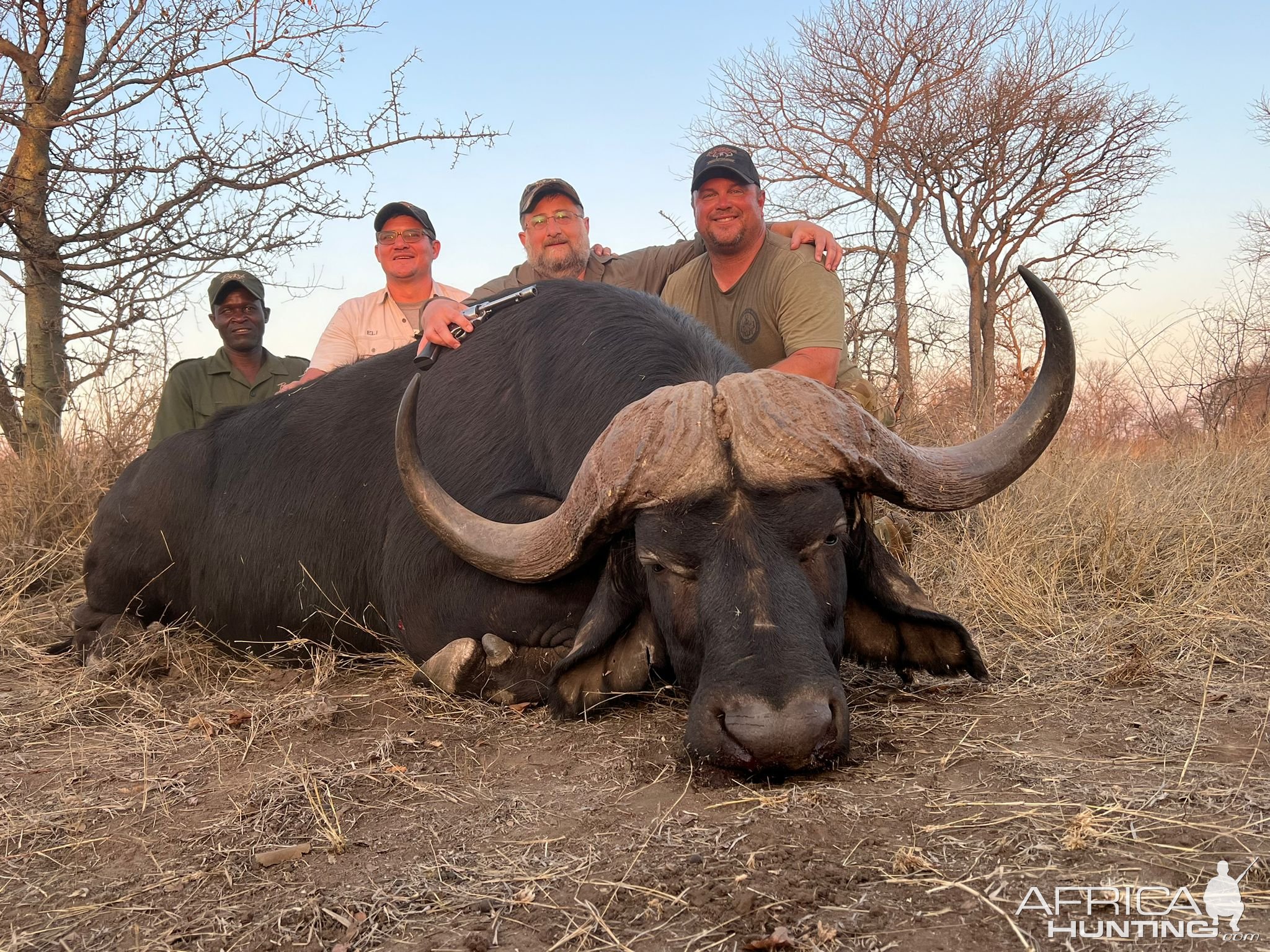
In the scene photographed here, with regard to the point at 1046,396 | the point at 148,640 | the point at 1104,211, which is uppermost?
the point at 1104,211

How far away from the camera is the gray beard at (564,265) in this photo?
21.0 feet

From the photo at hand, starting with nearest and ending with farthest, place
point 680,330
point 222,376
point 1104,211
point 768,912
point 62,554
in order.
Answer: point 768,912 → point 680,330 → point 62,554 → point 222,376 → point 1104,211

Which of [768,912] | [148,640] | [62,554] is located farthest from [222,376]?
[768,912]

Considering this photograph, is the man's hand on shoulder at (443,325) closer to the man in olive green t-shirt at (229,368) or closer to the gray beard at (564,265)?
the gray beard at (564,265)

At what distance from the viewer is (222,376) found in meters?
6.91

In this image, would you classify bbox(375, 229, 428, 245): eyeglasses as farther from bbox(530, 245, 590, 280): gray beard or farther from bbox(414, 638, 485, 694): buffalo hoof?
bbox(414, 638, 485, 694): buffalo hoof

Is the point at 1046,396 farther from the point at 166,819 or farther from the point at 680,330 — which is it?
the point at 166,819

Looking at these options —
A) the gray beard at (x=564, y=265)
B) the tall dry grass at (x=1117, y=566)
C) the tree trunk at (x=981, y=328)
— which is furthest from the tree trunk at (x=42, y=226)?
the tree trunk at (x=981, y=328)

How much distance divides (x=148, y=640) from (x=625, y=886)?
3.35 metres

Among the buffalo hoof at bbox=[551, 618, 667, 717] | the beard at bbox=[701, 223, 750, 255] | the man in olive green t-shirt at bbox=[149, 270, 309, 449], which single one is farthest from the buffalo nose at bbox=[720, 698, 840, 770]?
the man in olive green t-shirt at bbox=[149, 270, 309, 449]

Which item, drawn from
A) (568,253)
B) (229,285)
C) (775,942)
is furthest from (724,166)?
(775,942)

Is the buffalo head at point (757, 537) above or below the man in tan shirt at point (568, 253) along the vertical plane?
below

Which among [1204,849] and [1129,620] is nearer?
[1204,849]

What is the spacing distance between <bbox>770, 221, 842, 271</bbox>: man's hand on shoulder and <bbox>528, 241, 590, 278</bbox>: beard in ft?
4.88
